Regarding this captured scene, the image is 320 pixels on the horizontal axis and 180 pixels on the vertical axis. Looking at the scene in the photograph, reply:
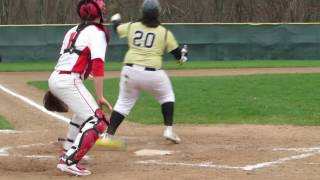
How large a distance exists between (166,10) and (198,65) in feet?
63.6

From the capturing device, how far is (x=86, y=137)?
6332mm

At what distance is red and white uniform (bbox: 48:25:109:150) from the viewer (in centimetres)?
640

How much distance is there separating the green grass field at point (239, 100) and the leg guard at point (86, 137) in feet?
13.6

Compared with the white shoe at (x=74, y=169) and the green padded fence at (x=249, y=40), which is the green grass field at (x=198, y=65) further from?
the white shoe at (x=74, y=169)

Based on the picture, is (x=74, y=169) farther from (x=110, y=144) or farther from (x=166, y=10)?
(x=166, y=10)

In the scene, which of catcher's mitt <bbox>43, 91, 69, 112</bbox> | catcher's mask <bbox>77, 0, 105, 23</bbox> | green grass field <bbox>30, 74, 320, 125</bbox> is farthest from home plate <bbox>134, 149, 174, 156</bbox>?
green grass field <bbox>30, 74, 320, 125</bbox>

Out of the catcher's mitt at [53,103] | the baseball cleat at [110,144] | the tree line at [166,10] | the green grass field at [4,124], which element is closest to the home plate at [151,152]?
the baseball cleat at [110,144]

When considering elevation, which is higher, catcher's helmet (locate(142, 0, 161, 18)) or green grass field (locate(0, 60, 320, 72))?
catcher's helmet (locate(142, 0, 161, 18))

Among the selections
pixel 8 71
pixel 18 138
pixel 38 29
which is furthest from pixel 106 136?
pixel 38 29

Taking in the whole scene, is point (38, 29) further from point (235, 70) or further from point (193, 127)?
point (193, 127)

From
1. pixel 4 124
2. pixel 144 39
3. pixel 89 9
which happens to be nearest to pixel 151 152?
pixel 144 39

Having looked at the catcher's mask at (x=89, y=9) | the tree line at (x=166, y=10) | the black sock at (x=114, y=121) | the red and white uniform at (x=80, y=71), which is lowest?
the tree line at (x=166, y=10)

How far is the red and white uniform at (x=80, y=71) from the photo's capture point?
6.40 m

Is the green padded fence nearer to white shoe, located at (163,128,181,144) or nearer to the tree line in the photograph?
the tree line
